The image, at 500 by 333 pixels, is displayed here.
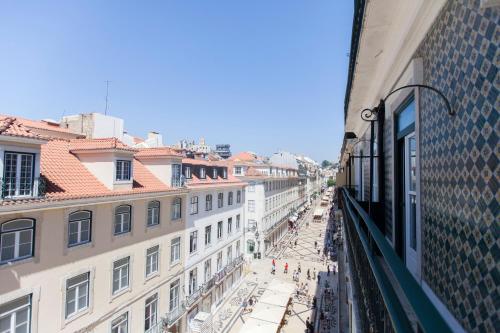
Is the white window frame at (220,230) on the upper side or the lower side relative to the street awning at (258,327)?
upper

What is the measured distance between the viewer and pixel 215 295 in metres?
Answer: 22.9

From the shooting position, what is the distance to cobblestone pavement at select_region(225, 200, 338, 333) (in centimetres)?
2155

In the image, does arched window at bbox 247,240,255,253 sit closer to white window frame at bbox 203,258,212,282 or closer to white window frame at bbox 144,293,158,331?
white window frame at bbox 203,258,212,282

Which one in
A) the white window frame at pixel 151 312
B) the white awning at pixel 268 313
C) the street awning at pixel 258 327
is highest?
the white window frame at pixel 151 312

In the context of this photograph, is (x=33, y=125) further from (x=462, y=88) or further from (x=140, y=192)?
(x=462, y=88)

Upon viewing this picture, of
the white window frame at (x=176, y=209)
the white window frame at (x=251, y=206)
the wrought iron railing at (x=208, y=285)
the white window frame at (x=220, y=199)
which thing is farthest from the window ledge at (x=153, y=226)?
the white window frame at (x=251, y=206)

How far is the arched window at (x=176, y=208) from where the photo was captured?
1711 centimetres

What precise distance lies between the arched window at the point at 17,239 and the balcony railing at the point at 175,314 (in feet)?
30.5

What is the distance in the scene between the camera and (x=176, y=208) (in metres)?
17.4

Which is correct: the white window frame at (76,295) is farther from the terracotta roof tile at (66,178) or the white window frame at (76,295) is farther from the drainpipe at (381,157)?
the drainpipe at (381,157)

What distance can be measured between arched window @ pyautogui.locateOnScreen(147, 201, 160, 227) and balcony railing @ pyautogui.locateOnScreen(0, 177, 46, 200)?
5.76m

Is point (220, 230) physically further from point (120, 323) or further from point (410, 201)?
point (410, 201)

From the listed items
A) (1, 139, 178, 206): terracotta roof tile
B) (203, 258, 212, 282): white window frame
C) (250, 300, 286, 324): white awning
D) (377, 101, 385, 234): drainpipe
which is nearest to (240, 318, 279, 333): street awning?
(250, 300, 286, 324): white awning

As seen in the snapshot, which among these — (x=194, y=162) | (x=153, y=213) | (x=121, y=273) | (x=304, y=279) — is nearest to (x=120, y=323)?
(x=121, y=273)
